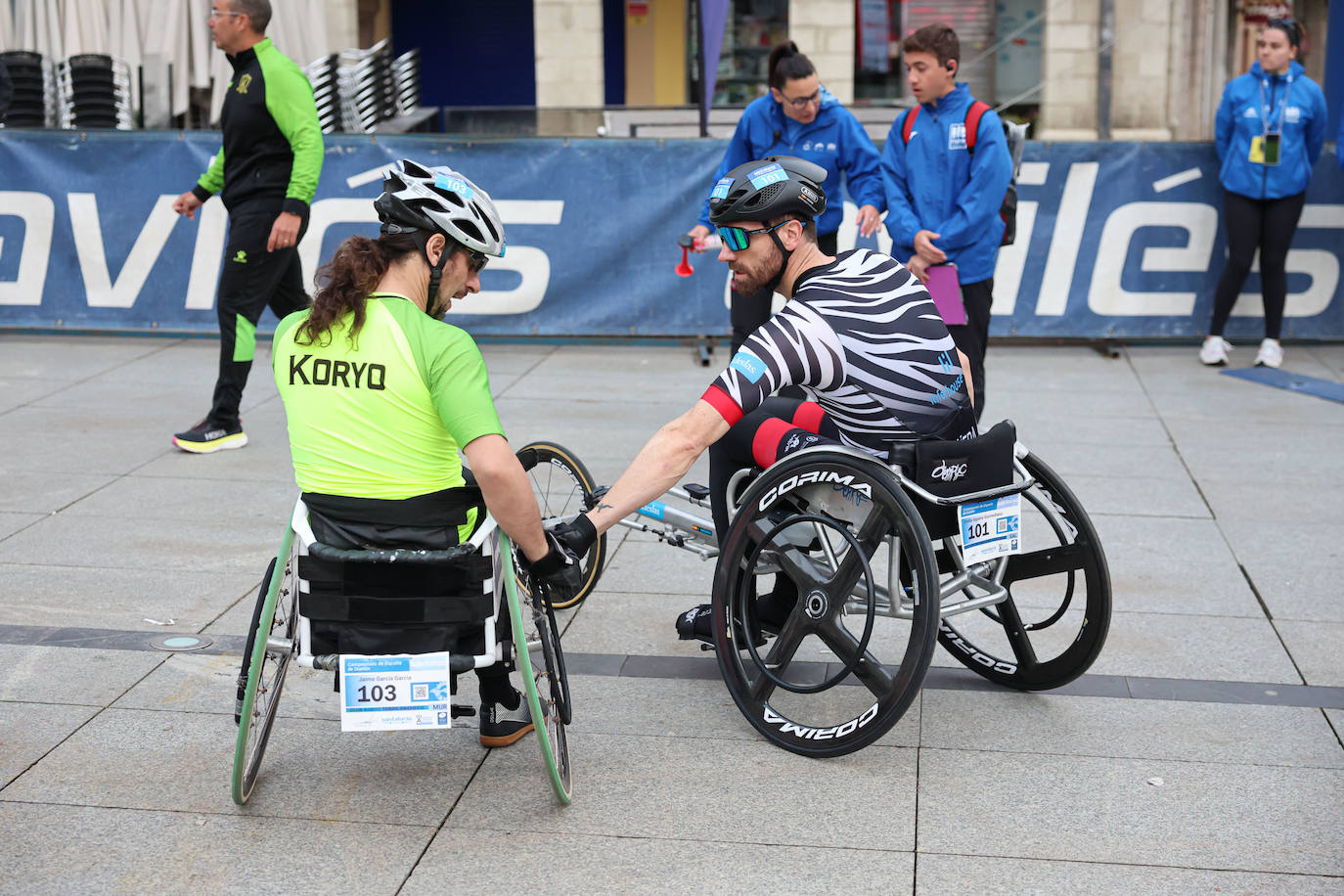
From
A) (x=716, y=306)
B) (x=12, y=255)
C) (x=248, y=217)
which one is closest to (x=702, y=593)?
(x=248, y=217)

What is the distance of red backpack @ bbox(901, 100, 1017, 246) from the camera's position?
21.6 ft

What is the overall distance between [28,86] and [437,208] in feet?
40.9

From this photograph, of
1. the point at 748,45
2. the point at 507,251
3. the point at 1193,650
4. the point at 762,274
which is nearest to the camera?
the point at 762,274

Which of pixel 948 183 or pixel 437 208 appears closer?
pixel 437 208

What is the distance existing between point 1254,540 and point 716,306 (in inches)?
177

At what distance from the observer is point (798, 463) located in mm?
3641

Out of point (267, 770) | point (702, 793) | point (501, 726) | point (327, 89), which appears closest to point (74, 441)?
point (267, 770)

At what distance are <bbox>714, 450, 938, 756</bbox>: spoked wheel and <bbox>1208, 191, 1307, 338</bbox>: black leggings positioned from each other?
239 inches

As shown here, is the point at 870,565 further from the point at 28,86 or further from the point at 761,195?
the point at 28,86

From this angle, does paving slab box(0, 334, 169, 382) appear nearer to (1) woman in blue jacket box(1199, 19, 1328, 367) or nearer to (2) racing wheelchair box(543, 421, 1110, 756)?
(2) racing wheelchair box(543, 421, 1110, 756)

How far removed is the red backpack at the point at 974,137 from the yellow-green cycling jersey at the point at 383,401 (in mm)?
3981

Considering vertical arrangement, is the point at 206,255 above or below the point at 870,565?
above

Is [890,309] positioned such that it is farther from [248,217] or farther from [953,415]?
[248,217]

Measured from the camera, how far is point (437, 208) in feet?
10.9
